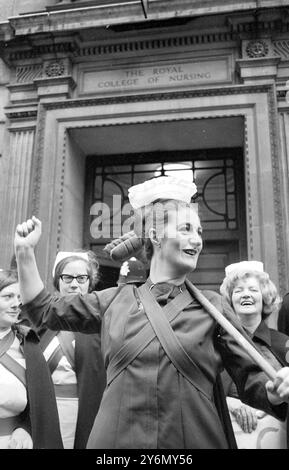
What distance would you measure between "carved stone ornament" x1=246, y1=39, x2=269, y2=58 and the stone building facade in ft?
0.05

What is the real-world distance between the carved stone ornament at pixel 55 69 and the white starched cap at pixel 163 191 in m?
6.15

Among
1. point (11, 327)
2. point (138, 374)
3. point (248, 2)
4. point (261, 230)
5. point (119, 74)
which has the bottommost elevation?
point (138, 374)

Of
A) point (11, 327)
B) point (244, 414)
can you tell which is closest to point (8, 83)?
point (11, 327)

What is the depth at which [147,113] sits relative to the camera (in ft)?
24.3

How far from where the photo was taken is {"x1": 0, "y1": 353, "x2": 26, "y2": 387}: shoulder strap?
2.90m

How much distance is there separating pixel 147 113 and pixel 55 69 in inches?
68.3

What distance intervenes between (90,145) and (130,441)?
6.94m

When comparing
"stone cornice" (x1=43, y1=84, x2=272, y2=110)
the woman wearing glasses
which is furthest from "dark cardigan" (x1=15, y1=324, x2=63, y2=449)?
"stone cornice" (x1=43, y1=84, x2=272, y2=110)

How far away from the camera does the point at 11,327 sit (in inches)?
124

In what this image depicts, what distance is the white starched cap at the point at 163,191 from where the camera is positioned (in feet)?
7.21

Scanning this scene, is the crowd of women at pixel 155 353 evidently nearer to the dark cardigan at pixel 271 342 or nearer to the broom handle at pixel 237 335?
the broom handle at pixel 237 335
